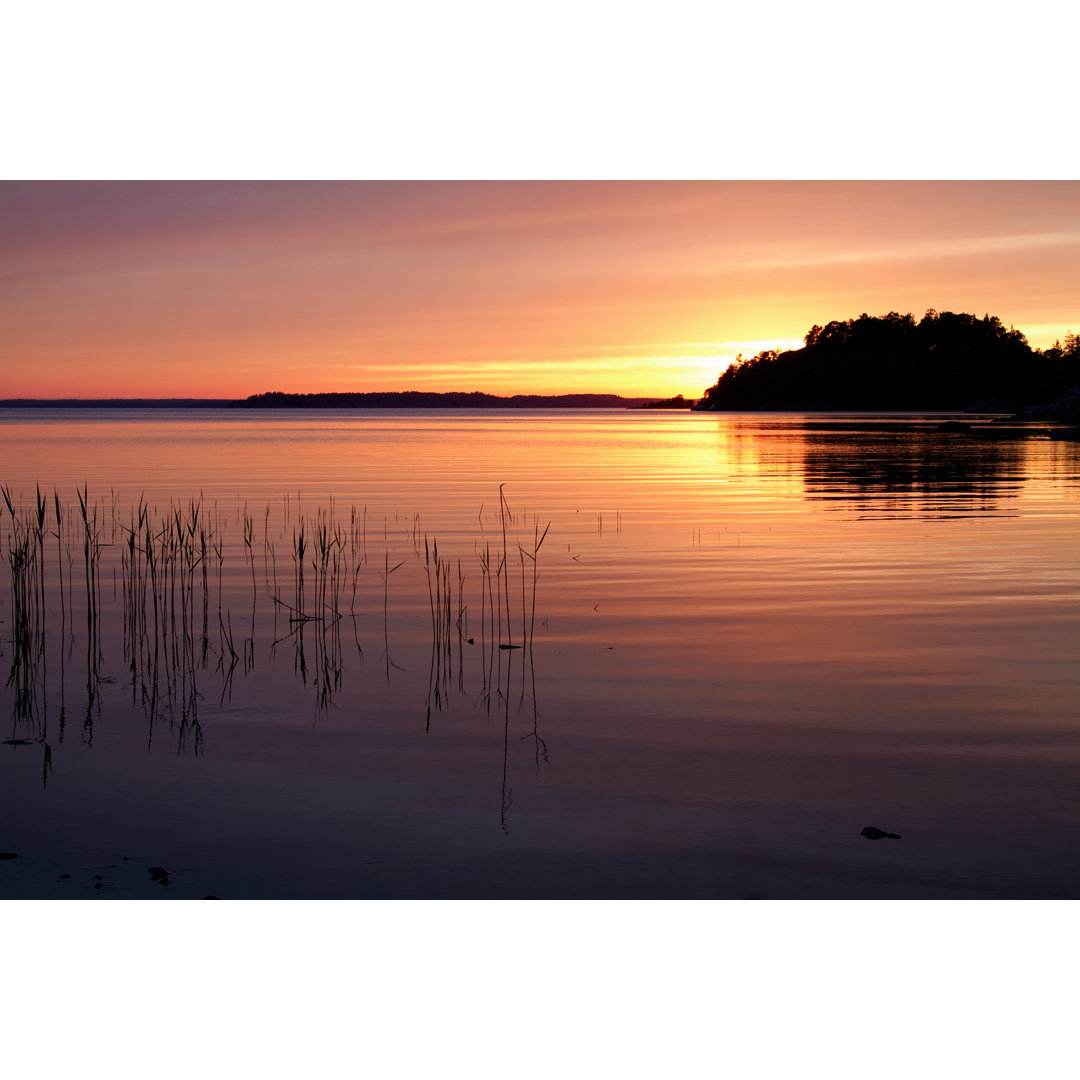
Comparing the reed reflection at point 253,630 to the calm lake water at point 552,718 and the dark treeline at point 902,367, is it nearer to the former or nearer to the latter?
the calm lake water at point 552,718

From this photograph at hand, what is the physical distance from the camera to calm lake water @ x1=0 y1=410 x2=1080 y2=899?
18.9 ft

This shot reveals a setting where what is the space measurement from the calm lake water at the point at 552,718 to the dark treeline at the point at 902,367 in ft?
436

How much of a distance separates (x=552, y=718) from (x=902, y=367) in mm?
165556

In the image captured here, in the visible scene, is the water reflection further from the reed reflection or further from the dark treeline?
the dark treeline

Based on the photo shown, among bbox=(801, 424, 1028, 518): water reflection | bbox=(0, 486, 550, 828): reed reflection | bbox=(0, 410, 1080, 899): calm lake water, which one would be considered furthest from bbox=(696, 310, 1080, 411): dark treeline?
bbox=(0, 486, 550, 828): reed reflection

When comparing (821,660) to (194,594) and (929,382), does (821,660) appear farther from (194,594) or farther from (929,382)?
(929,382)

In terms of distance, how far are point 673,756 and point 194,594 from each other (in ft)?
25.5

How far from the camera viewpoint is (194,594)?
13031mm

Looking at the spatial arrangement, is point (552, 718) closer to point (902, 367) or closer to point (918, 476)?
point (918, 476)

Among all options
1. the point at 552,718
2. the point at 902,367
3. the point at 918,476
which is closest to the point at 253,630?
the point at 552,718

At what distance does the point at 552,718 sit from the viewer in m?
8.22

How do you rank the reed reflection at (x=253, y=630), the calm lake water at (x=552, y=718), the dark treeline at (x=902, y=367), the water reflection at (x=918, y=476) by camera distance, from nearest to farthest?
the calm lake water at (x=552, y=718), the reed reflection at (x=253, y=630), the water reflection at (x=918, y=476), the dark treeline at (x=902, y=367)

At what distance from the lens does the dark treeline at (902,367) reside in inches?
5886

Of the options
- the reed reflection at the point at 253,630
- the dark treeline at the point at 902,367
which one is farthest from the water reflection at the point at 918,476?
Answer: the dark treeline at the point at 902,367
